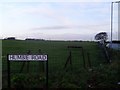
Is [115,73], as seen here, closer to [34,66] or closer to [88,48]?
[34,66]

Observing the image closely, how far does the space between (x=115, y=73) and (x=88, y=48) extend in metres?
13.0

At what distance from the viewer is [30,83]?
1305cm

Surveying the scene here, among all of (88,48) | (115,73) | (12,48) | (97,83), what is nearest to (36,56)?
(97,83)

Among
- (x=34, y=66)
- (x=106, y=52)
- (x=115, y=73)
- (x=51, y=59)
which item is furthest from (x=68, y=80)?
(x=106, y=52)

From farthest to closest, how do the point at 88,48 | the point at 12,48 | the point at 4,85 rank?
the point at 88,48 → the point at 12,48 → the point at 4,85

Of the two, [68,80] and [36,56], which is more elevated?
[36,56]

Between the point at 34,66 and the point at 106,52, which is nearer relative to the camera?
the point at 34,66

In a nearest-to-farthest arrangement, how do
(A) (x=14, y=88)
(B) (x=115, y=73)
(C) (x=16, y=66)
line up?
(A) (x=14, y=88)
(B) (x=115, y=73)
(C) (x=16, y=66)

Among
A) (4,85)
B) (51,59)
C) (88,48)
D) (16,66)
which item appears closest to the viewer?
(4,85)

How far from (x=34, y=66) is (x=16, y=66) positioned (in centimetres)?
98

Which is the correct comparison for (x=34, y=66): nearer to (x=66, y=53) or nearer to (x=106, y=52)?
(x=106, y=52)

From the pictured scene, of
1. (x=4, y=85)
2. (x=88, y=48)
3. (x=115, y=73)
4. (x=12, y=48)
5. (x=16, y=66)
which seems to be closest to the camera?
(x=4, y=85)

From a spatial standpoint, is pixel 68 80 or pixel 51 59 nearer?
pixel 68 80

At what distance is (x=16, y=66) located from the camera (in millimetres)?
18016
